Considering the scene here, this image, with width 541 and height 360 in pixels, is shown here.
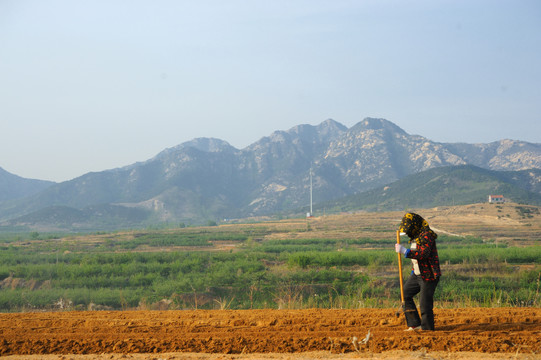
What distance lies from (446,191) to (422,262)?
10278cm

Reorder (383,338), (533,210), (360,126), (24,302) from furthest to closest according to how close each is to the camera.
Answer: (360,126) → (533,210) → (24,302) → (383,338)

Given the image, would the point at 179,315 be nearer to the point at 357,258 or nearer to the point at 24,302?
the point at 24,302

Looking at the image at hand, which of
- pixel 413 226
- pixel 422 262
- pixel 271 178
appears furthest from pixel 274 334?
pixel 271 178

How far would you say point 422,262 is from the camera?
665 centimetres

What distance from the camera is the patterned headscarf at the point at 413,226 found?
665 centimetres

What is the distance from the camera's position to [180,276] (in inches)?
851

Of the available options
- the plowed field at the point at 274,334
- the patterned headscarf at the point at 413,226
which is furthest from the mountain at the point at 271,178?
the patterned headscarf at the point at 413,226

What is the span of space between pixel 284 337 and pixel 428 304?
7.00ft

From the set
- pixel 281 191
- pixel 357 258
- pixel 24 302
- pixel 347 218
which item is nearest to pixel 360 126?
pixel 281 191

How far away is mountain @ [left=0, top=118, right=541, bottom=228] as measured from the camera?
15400 cm

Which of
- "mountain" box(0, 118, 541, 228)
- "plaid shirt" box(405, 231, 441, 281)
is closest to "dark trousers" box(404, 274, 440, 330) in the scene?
"plaid shirt" box(405, 231, 441, 281)

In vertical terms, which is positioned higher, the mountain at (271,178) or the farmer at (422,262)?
the mountain at (271,178)

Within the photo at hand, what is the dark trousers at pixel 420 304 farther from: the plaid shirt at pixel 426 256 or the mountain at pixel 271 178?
the mountain at pixel 271 178

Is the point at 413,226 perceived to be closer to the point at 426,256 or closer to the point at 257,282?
the point at 426,256
